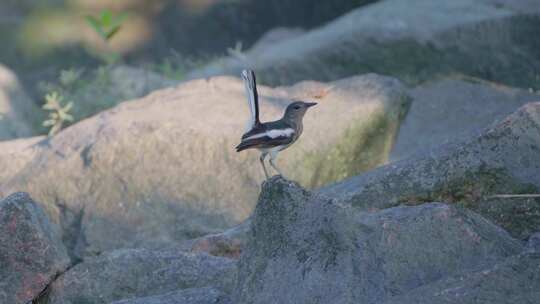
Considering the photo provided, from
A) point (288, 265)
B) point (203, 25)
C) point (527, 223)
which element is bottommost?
point (527, 223)

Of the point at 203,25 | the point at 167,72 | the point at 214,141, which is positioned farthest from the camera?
the point at 203,25

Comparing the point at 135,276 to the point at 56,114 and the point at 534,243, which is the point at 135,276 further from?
the point at 56,114

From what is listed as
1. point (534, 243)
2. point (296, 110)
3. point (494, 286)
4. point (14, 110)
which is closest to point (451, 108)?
point (296, 110)

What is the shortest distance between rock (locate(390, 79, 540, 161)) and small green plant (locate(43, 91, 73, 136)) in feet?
11.0

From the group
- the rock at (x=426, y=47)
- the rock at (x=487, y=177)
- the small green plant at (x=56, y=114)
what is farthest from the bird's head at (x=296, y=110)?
the small green plant at (x=56, y=114)

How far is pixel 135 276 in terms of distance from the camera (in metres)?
5.19

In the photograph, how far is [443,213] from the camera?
4.24 metres

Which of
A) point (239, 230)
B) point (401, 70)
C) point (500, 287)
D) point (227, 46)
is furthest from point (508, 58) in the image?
point (500, 287)

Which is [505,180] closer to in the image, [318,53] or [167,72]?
[318,53]

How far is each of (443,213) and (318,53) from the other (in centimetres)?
578

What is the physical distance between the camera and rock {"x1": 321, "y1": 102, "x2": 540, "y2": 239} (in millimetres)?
5000

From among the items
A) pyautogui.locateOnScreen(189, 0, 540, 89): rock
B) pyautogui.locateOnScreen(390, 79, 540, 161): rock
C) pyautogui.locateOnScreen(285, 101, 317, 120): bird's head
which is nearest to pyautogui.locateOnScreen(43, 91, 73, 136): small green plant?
pyautogui.locateOnScreen(189, 0, 540, 89): rock

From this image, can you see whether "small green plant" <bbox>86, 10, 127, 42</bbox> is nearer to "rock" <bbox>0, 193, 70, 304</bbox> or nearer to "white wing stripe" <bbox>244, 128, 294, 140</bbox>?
"white wing stripe" <bbox>244, 128, 294, 140</bbox>

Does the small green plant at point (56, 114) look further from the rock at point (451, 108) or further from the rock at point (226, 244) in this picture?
the rock at point (226, 244)
